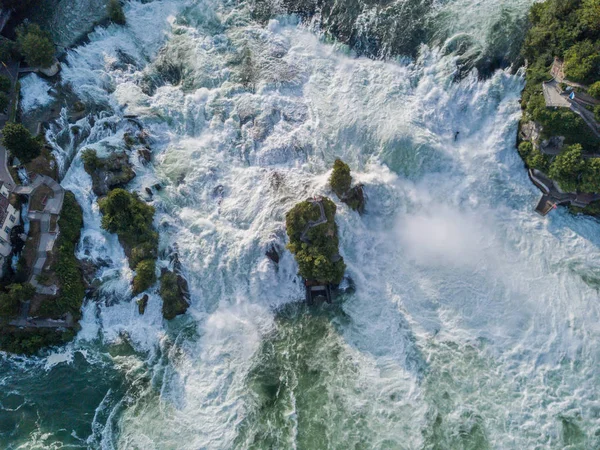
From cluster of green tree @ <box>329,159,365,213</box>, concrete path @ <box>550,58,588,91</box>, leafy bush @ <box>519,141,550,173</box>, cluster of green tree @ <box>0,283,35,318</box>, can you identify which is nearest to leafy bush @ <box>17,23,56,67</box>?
cluster of green tree @ <box>0,283,35,318</box>

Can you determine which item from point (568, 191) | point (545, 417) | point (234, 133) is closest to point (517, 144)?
point (568, 191)

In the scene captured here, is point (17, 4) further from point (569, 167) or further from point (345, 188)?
point (569, 167)

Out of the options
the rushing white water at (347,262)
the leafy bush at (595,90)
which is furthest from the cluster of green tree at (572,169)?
the leafy bush at (595,90)

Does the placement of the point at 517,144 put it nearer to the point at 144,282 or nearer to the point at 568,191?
the point at 568,191

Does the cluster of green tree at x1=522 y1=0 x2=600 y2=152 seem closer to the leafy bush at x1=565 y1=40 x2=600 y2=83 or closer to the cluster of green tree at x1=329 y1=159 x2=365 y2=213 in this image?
the leafy bush at x1=565 y1=40 x2=600 y2=83

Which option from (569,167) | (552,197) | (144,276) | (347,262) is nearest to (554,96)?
Answer: (569,167)
